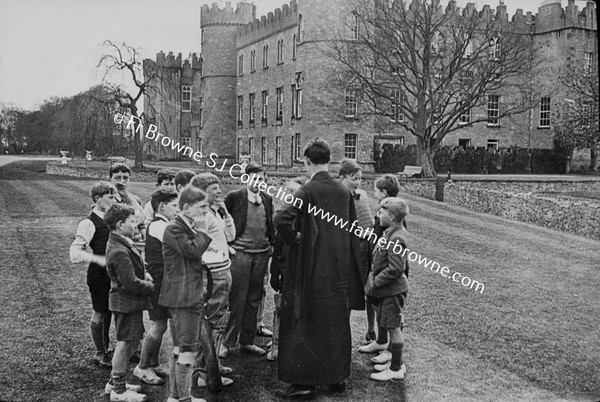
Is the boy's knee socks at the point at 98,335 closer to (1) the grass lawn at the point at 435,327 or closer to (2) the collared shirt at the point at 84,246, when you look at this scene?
(1) the grass lawn at the point at 435,327

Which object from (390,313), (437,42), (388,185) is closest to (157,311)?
(390,313)

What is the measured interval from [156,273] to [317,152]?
1.57 m

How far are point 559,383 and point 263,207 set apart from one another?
293 cm

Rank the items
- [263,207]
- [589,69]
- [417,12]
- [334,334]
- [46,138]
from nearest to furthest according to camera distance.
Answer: [334,334], [263,207], [46,138], [589,69], [417,12]

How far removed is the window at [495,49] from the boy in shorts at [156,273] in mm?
25183

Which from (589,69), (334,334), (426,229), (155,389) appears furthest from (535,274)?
(589,69)

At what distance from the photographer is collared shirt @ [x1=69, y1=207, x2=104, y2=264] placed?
501 centimetres

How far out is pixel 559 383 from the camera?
16.5ft

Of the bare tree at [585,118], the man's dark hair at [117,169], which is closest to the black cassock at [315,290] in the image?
the man's dark hair at [117,169]

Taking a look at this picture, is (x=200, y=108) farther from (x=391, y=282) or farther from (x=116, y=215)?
(x=391, y=282)

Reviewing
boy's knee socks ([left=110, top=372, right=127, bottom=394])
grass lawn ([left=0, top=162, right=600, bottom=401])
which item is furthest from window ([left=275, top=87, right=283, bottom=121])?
boy's knee socks ([left=110, top=372, right=127, bottom=394])

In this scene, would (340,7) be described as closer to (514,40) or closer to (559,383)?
(559,383)

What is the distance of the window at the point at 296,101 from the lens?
1046 centimetres

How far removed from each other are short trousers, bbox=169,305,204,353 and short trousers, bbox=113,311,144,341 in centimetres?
43
